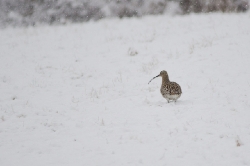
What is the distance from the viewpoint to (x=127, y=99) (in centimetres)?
1009

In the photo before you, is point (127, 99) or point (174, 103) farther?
point (127, 99)

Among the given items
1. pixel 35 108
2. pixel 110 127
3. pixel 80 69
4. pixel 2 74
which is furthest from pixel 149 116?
pixel 2 74

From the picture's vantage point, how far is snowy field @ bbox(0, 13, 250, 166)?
20.2 ft

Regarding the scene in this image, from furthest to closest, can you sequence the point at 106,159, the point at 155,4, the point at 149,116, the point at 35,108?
the point at 155,4, the point at 35,108, the point at 149,116, the point at 106,159

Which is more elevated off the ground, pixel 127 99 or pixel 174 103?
pixel 174 103

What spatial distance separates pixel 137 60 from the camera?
48.9 feet

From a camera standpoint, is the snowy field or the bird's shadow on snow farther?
the bird's shadow on snow

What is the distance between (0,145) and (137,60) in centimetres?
944

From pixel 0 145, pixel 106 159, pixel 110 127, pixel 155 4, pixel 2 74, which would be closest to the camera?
pixel 106 159

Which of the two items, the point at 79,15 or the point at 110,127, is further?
the point at 79,15

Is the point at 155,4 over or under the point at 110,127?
over

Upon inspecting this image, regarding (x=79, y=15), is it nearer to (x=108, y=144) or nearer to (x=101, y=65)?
(x=101, y=65)

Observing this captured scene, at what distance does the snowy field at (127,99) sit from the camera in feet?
20.2

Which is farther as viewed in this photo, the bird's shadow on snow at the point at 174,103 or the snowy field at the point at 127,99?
the bird's shadow on snow at the point at 174,103
